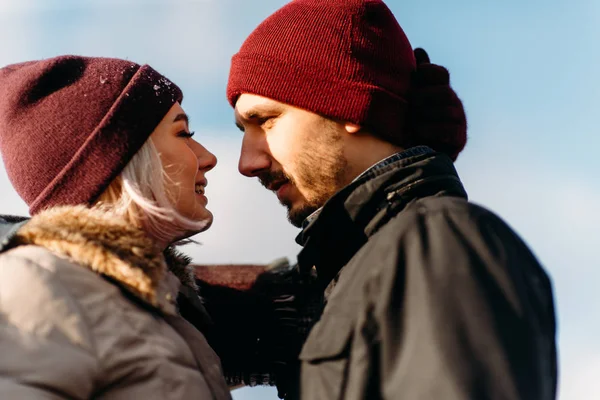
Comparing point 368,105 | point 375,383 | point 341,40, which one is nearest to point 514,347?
point 375,383

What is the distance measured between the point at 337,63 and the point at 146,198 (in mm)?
1139

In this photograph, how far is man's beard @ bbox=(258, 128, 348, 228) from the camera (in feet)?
13.3

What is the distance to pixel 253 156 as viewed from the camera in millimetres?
4297

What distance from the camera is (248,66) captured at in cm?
438

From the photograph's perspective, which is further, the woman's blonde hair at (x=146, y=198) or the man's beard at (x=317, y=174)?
the man's beard at (x=317, y=174)

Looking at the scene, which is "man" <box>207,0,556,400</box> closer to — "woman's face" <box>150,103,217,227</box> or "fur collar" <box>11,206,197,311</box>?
"woman's face" <box>150,103,217,227</box>

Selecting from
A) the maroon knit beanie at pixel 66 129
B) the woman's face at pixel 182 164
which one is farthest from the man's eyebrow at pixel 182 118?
the maroon knit beanie at pixel 66 129

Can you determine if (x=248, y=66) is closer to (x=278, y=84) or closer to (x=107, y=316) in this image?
(x=278, y=84)

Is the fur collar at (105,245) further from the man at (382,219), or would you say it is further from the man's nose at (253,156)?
the man's nose at (253,156)

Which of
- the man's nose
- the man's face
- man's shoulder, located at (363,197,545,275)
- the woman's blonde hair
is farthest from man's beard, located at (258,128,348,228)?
man's shoulder, located at (363,197,545,275)

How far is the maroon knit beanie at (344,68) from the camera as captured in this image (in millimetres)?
4094

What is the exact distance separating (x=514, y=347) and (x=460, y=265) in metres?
0.31

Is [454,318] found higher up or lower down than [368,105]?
lower down

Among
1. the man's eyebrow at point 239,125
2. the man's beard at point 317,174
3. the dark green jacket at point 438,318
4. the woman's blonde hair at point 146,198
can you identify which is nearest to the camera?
the dark green jacket at point 438,318
